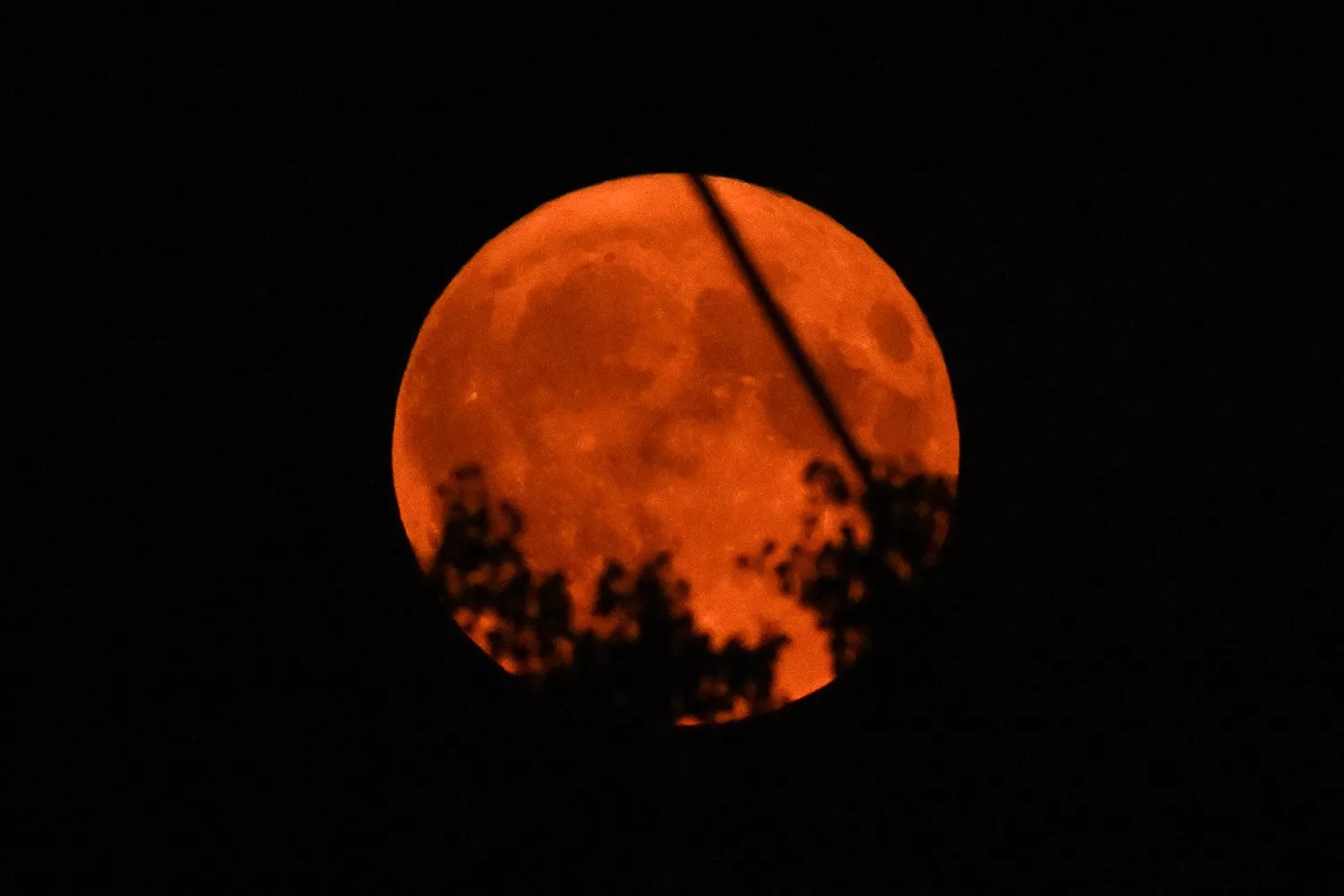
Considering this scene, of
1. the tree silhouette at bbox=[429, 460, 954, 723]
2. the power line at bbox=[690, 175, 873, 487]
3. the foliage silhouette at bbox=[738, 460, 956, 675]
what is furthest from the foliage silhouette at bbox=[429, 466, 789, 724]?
the power line at bbox=[690, 175, 873, 487]

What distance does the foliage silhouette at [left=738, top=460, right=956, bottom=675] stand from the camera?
418 centimetres

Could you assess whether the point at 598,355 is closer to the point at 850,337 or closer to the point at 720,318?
the point at 720,318

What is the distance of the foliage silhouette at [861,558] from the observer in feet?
13.7

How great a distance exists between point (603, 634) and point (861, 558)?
1.45m

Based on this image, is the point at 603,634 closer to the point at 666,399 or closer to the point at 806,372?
the point at 666,399

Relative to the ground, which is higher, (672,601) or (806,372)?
(806,372)

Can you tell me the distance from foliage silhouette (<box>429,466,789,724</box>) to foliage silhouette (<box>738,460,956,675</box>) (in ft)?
1.14

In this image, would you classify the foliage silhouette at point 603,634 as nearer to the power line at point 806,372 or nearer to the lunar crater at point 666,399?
the lunar crater at point 666,399

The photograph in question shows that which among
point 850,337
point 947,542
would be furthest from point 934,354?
point 947,542

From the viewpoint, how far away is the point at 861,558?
167 inches

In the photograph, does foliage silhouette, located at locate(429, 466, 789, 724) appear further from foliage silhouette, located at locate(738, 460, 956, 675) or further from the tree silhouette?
foliage silhouette, located at locate(738, 460, 956, 675)

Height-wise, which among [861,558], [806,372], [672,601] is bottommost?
[861,558]

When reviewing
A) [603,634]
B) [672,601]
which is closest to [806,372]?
[672,601]

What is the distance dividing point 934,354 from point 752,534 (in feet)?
5.77
